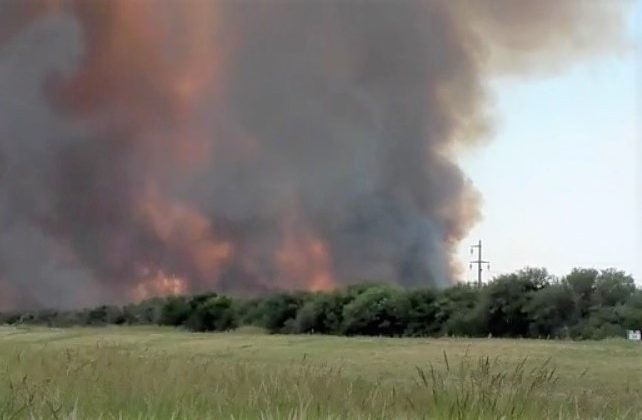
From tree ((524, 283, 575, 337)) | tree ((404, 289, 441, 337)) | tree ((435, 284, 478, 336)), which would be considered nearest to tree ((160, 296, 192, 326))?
tree ((404, 289, 441, 337))

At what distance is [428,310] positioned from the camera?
59344mm

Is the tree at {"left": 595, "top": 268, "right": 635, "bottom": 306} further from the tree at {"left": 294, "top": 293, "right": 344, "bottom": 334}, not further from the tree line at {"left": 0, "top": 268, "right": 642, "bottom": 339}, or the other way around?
the tree at {"left": 294, "top": 293, "right": 344, "bottom": 334}

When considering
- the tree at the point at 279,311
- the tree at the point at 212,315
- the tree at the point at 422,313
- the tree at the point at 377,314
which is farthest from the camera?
the tree at the point at 212,315

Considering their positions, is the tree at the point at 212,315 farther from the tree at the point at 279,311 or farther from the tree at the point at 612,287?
the tree at the point at 612,287

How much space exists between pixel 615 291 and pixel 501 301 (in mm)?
6871

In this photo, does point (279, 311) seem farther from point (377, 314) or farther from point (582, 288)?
point (582, 288)

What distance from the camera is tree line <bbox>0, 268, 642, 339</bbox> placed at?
5041cm

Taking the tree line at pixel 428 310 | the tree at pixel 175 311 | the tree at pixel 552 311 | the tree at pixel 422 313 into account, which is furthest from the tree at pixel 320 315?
the tree at pixel 552 311

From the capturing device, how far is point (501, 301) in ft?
177

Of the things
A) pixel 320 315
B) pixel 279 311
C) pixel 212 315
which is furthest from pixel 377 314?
pixel 212 315

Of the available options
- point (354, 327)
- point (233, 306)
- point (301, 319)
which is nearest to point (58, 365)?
point (354, 327)

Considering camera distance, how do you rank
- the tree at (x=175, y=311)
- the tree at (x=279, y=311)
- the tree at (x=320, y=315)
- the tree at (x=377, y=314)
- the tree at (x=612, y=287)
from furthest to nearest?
the tree at (x=175, y=311), the tree at (x=279, y=311), the tree at (x=320, y=315), the tree at (x=377, y=314), the tree at (x=612, y=287)

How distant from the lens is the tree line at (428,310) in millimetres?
50406

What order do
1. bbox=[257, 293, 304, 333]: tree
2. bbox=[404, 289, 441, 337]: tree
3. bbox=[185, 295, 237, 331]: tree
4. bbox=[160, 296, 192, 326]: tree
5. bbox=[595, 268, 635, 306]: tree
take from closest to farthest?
bbox=[595, 268, 635, 306]: tree
bbox=[404, 289, 441, 337]: tree
bbox=[257, 293, 304, 333]: tree
bbox=[185, 295, 237, 331]: tree
bbox=[160, 296, 192, 326]: tree
